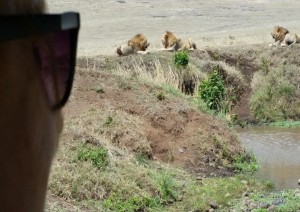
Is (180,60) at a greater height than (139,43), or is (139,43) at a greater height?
(180,60)

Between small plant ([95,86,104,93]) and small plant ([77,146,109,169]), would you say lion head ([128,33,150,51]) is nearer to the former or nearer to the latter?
small plant ([95,86,104,93])

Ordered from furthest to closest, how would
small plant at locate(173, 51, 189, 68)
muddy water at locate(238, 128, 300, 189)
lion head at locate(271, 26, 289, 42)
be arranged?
lion head at locate(271, 26, 289, 42) → small plant at locate(173, 51, 189, 68) → muddy water at locate(238, 128, 300, 189)

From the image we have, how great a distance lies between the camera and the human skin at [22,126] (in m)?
1.06

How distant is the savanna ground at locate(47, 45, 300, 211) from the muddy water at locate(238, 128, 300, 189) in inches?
20.0

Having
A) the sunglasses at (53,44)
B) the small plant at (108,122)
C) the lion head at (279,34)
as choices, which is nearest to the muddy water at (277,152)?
the small plant at (108,122)

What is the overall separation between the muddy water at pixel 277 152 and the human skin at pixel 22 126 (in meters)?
12.8

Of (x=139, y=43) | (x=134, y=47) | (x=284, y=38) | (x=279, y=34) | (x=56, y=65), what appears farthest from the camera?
(x=279, y=34)

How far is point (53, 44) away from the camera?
1.18 metres

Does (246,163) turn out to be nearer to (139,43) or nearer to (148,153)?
(148,153)

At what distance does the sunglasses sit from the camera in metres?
1.08

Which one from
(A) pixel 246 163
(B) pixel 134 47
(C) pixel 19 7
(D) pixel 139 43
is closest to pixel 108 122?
(A) pixel 246 163

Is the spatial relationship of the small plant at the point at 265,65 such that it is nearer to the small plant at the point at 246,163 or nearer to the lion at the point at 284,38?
the lion at the point at 284,38

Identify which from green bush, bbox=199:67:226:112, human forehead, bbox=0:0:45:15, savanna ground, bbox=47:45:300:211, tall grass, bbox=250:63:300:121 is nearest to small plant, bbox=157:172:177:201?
savanna ground, bbox=47:45:300:211

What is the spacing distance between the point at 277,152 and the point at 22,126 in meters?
16.4
